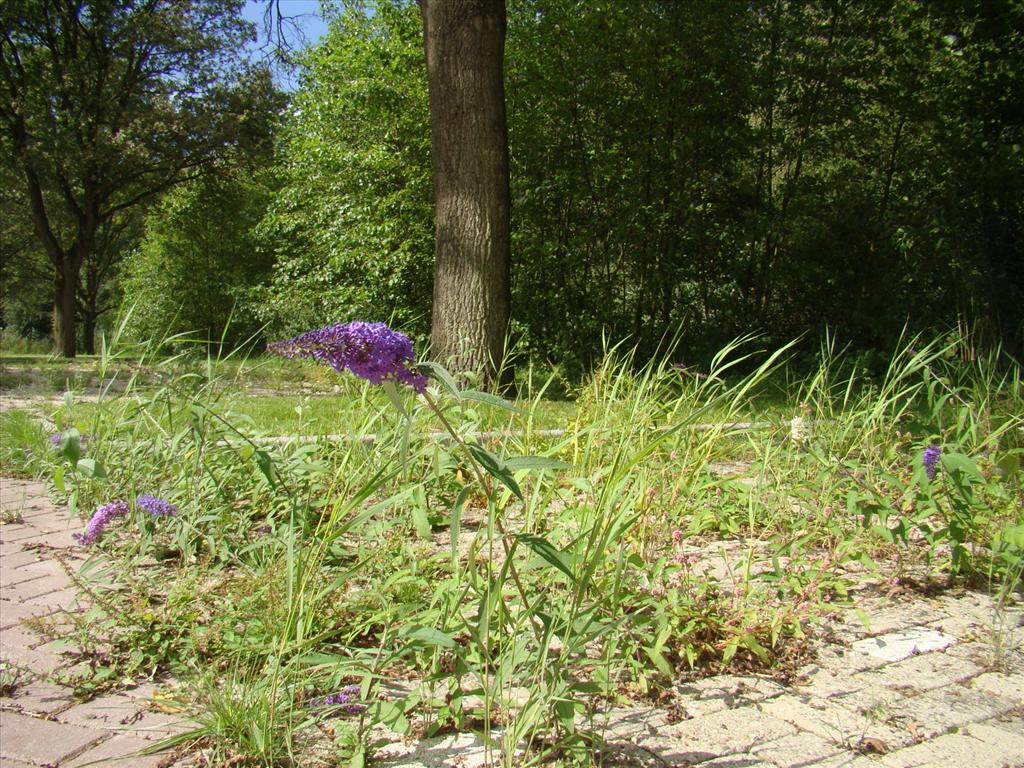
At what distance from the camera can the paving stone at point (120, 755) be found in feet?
4.92

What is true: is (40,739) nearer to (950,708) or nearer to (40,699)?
(40,699)

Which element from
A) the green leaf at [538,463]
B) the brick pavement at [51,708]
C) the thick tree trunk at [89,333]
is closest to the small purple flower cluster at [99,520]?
the brick pavement at [51,708]

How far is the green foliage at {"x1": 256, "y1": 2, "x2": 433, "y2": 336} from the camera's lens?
10.2 meters

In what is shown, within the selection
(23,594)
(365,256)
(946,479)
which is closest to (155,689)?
(23,594)

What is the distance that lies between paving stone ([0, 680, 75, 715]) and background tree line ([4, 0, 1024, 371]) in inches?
311

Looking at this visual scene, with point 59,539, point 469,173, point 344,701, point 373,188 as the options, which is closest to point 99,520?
point 344,701

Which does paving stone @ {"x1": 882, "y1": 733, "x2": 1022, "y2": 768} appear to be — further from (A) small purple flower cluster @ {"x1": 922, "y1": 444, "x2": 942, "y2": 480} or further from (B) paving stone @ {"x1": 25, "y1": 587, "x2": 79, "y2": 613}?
(B) paving stone @ {"x1": 25, "y1": 587, "x2": 79, "y2": 613}

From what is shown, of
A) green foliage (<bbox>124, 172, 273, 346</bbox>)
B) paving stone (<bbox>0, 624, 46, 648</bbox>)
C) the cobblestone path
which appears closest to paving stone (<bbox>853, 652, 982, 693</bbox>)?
the cobblestone path

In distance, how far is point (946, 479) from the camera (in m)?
Result: 2.46

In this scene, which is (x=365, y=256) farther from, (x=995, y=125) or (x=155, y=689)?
(x=155, y=689)

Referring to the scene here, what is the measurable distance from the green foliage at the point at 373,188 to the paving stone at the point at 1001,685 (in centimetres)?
815

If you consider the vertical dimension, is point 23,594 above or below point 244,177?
below

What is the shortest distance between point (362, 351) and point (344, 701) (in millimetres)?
743

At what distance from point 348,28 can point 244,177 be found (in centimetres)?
622
